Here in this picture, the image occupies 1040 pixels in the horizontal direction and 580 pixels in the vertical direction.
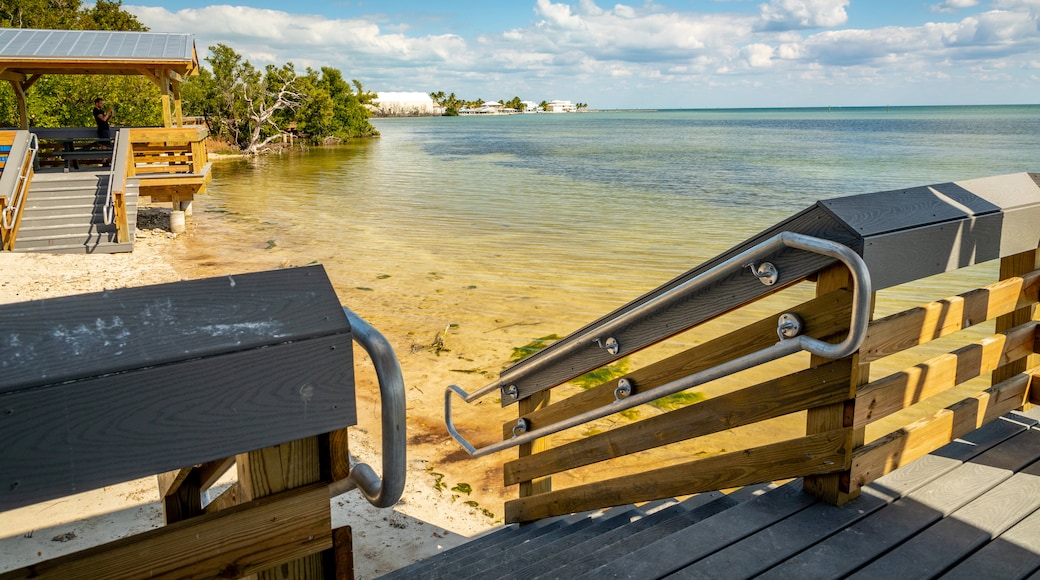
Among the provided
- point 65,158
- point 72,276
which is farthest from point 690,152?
point 72,276

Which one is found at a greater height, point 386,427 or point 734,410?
point 386,427

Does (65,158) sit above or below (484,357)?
A: above

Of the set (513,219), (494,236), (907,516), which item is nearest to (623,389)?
(907,516)

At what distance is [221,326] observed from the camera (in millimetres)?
1125

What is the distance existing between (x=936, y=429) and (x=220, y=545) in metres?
2.37

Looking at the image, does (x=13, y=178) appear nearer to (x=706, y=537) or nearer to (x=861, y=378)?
(x=706, y=537)

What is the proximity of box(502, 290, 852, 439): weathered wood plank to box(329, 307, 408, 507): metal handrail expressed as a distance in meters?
1.09

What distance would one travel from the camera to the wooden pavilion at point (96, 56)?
15.4 m

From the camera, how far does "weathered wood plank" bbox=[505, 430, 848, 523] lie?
2.25 m

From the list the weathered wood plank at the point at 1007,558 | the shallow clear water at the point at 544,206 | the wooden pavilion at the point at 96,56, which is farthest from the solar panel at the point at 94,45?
the weathered wood plank at the point at 1007,558

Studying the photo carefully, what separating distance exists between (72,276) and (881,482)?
39.1 ft

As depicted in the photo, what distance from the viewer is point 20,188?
13.5 metres

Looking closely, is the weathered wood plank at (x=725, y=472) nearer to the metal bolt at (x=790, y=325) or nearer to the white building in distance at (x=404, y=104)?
the metal bolt at (x=790, y=325)

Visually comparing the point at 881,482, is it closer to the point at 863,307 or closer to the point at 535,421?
the point at 863,307
